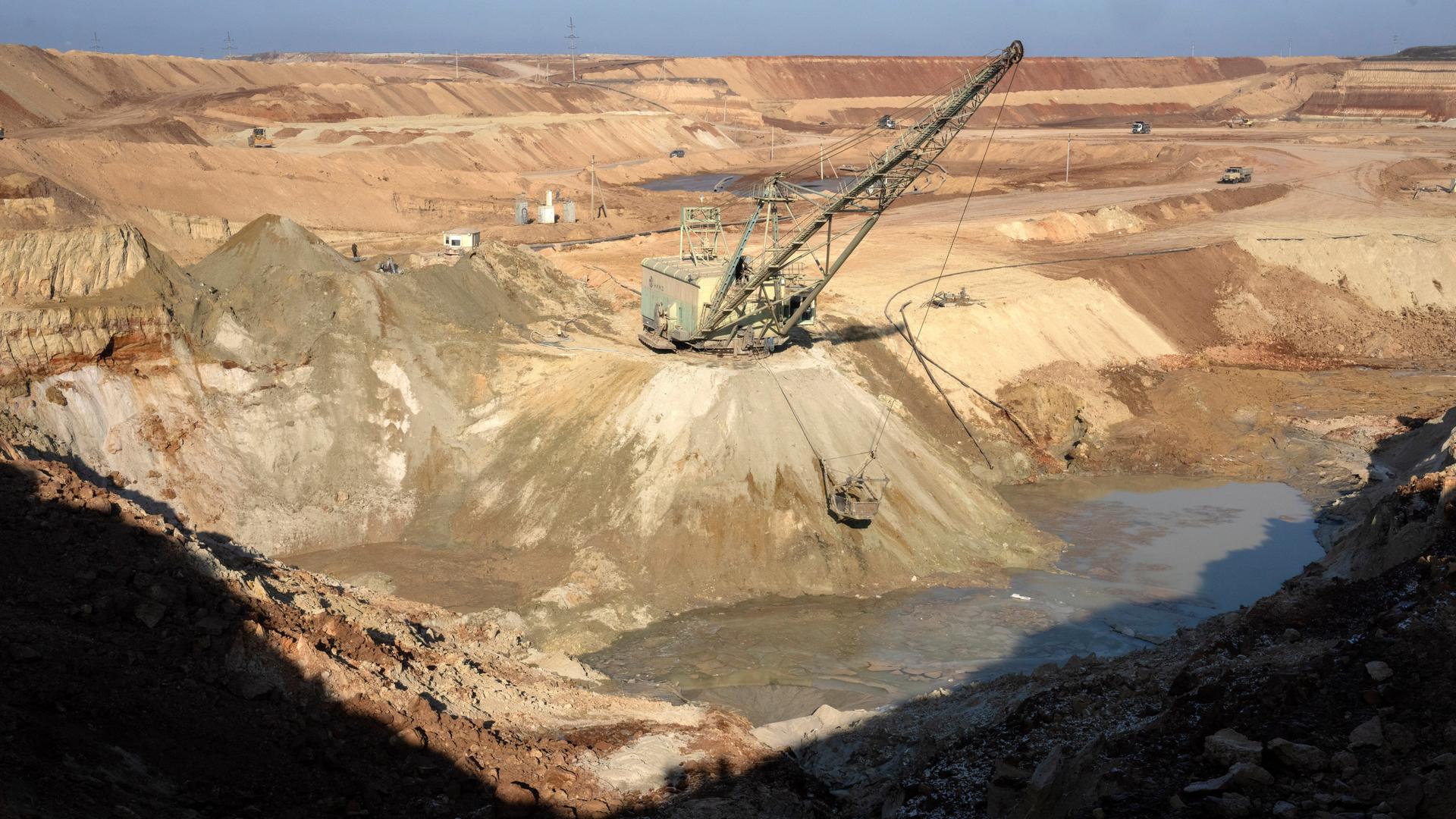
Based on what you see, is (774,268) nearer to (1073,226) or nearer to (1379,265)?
(1073,226)

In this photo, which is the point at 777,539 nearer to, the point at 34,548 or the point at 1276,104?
the point at 34,548

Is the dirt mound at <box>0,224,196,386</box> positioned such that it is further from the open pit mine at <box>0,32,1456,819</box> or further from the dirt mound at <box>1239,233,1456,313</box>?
the dirt mound at <box>1239,233,1456,313</box>

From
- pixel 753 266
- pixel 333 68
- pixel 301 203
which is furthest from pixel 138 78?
pixel 753 266

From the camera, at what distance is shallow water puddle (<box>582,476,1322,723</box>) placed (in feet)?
89.0

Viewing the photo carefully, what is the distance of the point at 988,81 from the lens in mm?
34188

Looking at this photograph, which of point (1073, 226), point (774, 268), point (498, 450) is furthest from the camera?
point (1073, 226)

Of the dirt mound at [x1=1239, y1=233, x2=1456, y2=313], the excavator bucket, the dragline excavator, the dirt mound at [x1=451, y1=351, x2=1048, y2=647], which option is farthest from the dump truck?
the excavator bucket

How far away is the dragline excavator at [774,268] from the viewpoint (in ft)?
112

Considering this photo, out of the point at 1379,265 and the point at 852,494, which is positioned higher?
the point at 1379,265

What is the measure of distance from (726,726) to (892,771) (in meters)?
3.08

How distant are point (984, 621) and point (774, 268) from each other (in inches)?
458

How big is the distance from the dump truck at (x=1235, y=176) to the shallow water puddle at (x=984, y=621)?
4764 cm

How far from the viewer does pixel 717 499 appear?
32.5 metres

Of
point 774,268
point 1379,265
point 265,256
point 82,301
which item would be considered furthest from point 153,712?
point 1379,265
